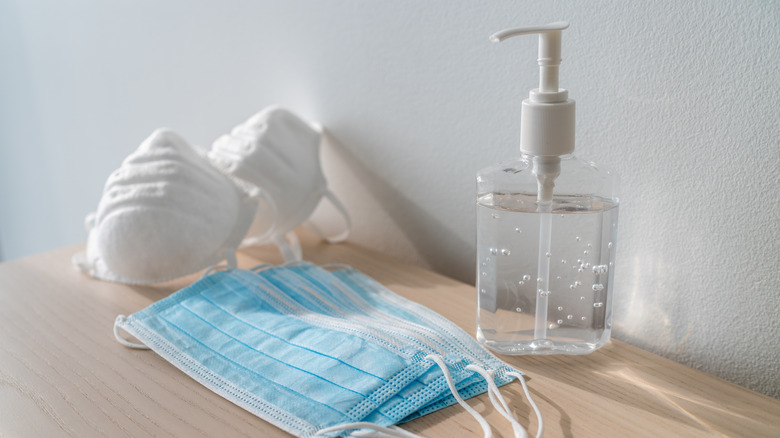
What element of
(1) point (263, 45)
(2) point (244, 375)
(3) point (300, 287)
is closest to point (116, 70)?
(1) point (263, 45)

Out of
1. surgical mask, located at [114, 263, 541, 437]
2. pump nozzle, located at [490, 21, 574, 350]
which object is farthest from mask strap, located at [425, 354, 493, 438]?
pump nozzle, located at [490, 21, 574, 350]

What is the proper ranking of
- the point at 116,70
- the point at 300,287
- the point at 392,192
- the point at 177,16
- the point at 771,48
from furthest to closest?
the point at 116,70
the point at 177,16
the point at 392,192
the point at 300,287
the point at 771,48

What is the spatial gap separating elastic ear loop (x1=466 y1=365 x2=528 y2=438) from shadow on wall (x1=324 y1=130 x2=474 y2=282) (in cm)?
23

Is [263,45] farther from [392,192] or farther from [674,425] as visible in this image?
[674,425]

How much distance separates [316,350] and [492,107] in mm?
283

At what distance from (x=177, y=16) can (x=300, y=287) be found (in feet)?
1.76

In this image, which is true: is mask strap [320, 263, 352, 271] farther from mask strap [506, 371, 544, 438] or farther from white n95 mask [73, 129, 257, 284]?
mask strap [506, 371, 544, 438]

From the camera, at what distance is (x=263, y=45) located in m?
Answer: 0.85

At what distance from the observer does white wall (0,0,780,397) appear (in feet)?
1.56

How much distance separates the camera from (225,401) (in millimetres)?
478

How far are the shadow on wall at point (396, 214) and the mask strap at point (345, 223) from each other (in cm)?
2

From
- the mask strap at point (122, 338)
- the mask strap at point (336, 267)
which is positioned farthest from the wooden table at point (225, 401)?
the mask strap at point (336, 267)

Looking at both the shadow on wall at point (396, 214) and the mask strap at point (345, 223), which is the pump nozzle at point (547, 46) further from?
the mask strap at point (345, 223)

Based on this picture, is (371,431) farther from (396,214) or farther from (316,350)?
(396,214)
